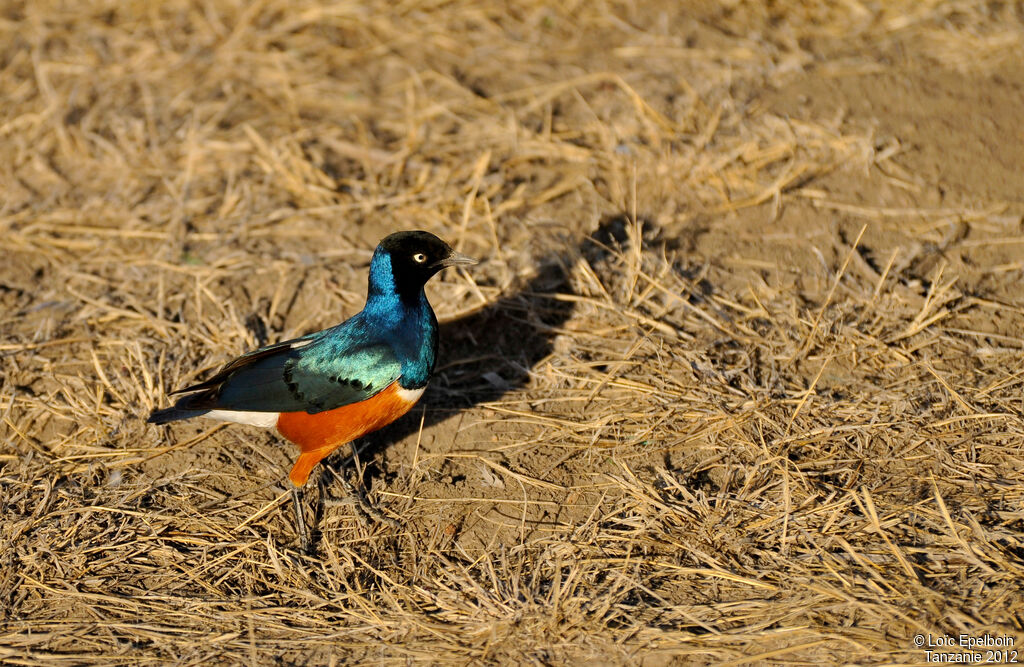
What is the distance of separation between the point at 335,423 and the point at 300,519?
0.49 meters

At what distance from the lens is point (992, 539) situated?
12.4 feet

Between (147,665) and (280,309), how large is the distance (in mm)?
2481

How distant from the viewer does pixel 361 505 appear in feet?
14.6

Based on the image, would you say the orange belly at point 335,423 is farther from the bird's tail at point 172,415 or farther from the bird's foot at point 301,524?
the bird's tail at point 172,415

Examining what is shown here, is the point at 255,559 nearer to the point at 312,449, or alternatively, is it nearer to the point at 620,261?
the point at 312,449

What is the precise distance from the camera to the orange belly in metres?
4.41

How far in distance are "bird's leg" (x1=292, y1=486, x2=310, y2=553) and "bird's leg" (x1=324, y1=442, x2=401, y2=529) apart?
0.15 meters

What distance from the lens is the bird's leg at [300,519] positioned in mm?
4285

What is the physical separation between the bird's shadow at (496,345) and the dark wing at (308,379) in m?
0.55

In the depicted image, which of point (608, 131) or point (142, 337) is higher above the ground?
point (608, 131)

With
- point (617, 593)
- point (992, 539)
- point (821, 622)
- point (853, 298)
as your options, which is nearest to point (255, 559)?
point (617, 593)

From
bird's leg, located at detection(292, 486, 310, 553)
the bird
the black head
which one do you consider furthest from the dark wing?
bird's leg, located at detection(292, 486, 310, 553)

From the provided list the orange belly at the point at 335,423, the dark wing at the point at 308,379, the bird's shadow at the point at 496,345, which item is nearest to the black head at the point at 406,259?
the dark wing at the point at 308,379

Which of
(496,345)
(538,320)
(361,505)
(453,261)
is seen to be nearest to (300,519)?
(361,505)
